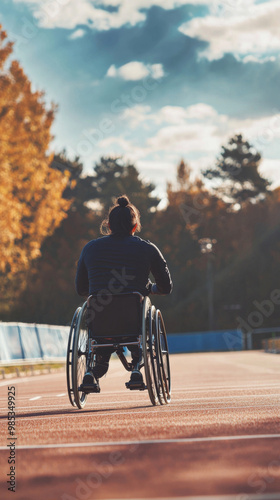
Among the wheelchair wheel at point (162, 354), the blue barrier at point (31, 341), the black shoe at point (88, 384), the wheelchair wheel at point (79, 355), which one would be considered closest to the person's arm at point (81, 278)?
the wheelchair wheel at point (79, 355)

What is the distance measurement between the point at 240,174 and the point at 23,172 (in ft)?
162

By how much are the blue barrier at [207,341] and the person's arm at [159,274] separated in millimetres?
54282

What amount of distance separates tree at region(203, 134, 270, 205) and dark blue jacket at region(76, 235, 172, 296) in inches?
2630

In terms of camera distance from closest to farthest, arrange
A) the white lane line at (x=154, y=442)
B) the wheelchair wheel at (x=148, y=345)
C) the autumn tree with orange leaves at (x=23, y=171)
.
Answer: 1. the white lane line at (x=154, y=442)
2. the wheelchair wheel at (x=148, y=345)
3. the autumn tree with orange leaves at (x=23, y=171)

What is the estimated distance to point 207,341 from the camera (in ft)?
202

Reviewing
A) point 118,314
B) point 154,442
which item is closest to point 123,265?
point 118,314

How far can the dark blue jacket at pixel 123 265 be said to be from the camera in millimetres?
7238

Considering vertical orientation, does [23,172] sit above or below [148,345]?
above

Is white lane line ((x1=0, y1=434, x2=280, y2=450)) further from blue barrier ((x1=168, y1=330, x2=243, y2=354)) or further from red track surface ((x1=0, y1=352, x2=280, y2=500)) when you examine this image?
blue barrier ((x1=168, y1=330, x2=243, y2=354))

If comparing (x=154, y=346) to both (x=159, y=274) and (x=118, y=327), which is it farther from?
(x=159, y=274)

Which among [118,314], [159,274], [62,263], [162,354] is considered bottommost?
[162,354]

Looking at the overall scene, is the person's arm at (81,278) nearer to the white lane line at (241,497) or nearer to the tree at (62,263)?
the white lane line at (241,497)

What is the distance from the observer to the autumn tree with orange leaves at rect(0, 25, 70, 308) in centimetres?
2567

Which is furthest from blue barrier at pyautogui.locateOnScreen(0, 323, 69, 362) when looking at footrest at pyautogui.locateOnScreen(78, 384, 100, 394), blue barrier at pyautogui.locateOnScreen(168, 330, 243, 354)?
blue barrier at pyautogui.locateOnScreen(168, 330, 243, 354)
